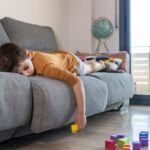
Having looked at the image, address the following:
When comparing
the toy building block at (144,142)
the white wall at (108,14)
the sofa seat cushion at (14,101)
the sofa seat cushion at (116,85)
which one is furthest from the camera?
the white wall at (108,14)

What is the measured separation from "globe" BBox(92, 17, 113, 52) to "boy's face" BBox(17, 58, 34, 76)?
73.0 inches

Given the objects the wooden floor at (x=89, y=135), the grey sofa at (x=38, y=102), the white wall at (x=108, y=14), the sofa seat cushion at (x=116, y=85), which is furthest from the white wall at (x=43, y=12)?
the wooden floor at (x=89, y=135)

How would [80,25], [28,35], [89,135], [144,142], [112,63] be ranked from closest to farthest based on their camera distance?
[144,142]
[89,135]
[28,35]
[112,63]
[80,25]

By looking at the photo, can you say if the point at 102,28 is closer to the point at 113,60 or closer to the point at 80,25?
the point at 80,25

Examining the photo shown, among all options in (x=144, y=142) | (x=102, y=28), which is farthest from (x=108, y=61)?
(x=144, y=142)

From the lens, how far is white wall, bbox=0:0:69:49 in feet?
9.00

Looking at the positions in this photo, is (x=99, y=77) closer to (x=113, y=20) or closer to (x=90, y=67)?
(x=90, y=67)

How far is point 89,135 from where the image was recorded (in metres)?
1.88

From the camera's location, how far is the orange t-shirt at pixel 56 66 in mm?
1653

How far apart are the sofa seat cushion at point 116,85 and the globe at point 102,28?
2.87 feet

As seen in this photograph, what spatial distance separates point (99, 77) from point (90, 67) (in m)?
0.28

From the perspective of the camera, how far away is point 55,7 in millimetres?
3408

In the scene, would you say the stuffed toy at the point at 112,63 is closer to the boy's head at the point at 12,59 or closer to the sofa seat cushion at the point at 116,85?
the sofa seat cushion at the point at 116,85

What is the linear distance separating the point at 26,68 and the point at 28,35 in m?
0.94
